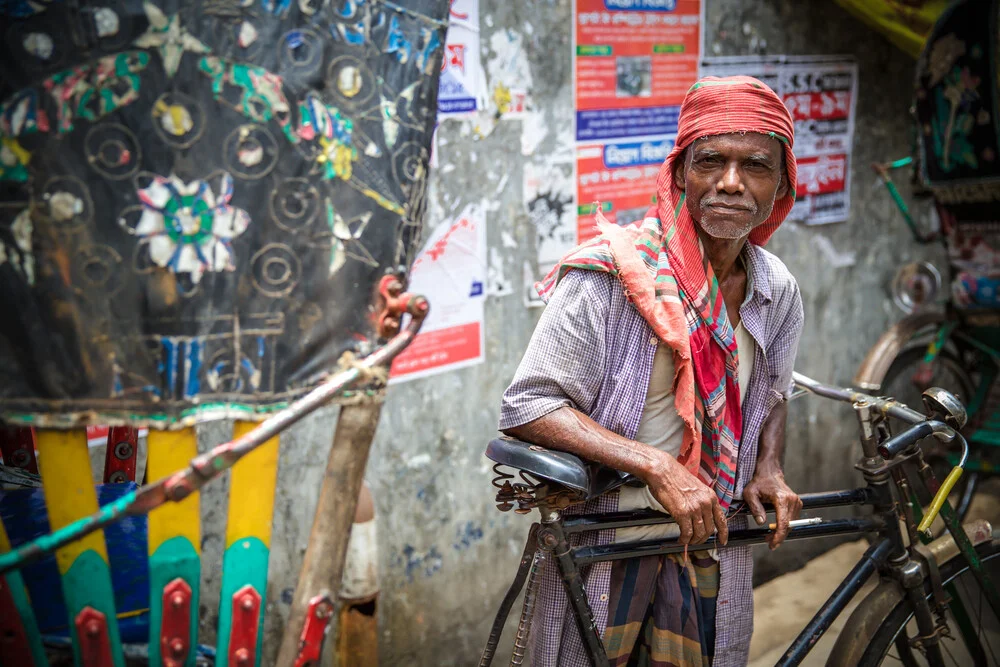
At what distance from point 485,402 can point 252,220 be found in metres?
1.85

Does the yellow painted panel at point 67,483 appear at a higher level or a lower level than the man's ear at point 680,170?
lower

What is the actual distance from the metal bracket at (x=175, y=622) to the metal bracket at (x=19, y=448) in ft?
2.25

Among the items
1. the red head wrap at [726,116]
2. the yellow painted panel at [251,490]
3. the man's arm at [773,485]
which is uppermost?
the red head wrap at [726,116]

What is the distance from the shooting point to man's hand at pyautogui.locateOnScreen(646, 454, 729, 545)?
1693 mm

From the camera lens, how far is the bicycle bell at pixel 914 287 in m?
4.30

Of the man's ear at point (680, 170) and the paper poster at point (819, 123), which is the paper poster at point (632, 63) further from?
the man's ear at point (680, 170)

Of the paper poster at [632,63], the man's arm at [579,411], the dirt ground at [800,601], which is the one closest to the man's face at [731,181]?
the man's arm at [579,411]

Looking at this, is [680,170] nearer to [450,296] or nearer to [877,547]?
[450,296]

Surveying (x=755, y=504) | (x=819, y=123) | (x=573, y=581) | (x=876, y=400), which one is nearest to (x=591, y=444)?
(x=573, y=581)

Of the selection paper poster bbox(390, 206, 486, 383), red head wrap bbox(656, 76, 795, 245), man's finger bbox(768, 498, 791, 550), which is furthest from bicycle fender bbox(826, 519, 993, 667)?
paper poster bbox(390, 206, 486, 383)

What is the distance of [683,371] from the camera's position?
69.2 inches

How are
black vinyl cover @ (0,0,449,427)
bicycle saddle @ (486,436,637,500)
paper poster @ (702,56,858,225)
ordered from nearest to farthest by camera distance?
black vinyl cover @ (0,0,449,427), bicycle saddle @ (486,436,637,500), paper poster @ (702,56,858,225)

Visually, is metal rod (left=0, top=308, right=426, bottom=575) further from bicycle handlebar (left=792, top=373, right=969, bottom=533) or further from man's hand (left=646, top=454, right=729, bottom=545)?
bicycle handlebar (left=792, top=373, right=969, bottom=533)

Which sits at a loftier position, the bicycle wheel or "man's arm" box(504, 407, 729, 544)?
"man's arm" box(504, 407, 729, 544)
